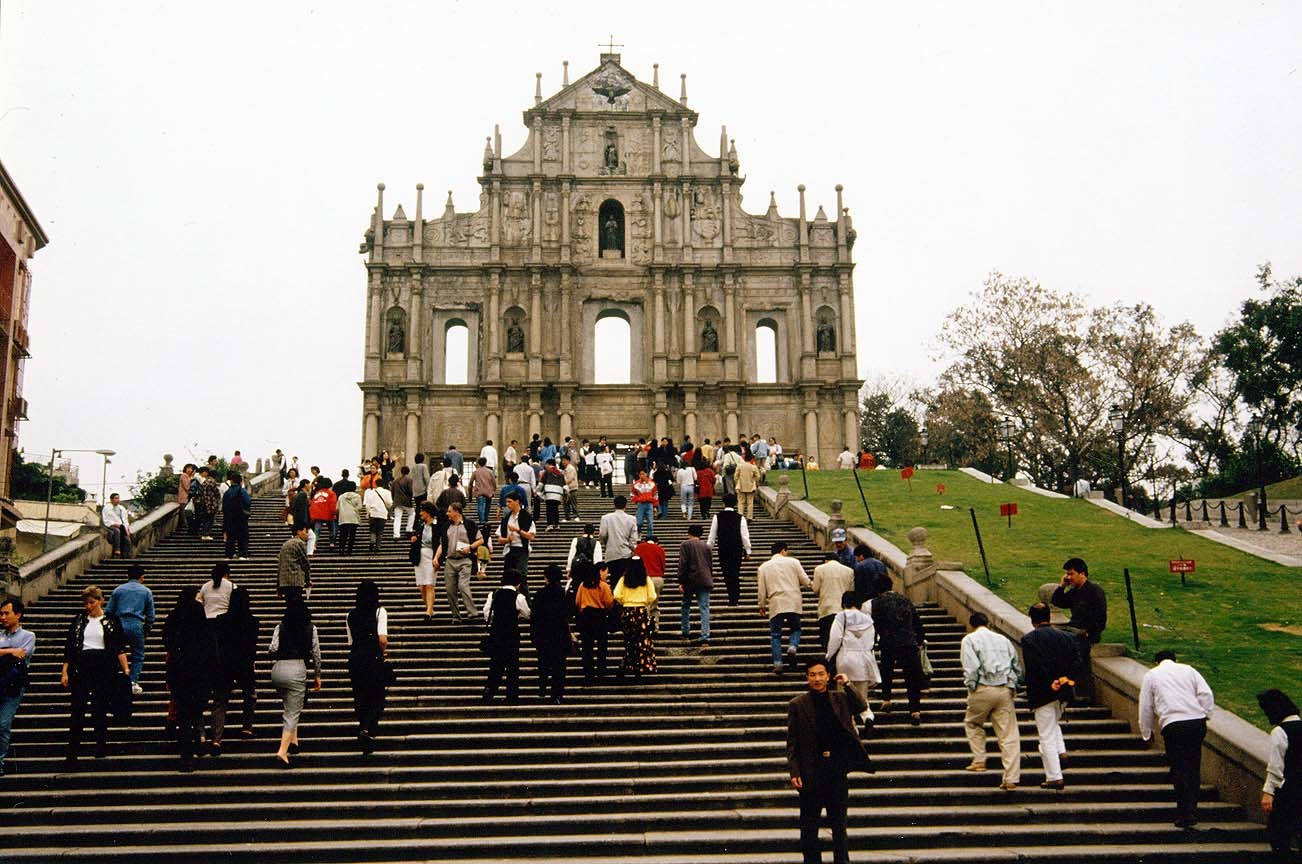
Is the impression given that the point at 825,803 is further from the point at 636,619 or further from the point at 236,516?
the point at 236,516

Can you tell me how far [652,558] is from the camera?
1416 cm

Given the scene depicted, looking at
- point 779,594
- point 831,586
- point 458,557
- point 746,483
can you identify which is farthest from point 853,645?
point 746,483

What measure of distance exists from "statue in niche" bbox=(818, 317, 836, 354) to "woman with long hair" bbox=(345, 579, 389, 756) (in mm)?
32571

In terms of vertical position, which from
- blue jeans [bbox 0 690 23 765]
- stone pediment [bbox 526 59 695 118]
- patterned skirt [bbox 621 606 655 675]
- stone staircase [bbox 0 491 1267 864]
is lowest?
stone staircase [bbox 0 491 1267 864]

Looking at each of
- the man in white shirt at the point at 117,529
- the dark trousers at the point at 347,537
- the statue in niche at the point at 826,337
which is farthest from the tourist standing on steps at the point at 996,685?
the statue in niche at the point at 826,337

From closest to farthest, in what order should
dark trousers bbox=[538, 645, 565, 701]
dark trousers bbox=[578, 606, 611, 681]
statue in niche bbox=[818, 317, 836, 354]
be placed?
dark trousers bbox=[538, 645, 565, 701] < dark trousers bbox=[578, 606, 611, 681] < statue in niche bbox=[818, 317, 836, 354]

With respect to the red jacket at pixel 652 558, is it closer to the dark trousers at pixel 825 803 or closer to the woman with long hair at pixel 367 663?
the woman with long hair at pixel 367 663

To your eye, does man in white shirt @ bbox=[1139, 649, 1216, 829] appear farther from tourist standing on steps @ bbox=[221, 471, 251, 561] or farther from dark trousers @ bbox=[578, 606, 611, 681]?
tourist standing on steps @ bbox=[221, 471, 251, 561]

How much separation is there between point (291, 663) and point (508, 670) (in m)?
2.37

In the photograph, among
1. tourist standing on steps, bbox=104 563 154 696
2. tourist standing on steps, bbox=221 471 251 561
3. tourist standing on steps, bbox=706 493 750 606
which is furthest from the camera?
tourist standing on steps, bbox=221 471 251 561

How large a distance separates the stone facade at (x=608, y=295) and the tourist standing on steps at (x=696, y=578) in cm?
2656

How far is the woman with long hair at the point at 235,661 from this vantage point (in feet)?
36.4

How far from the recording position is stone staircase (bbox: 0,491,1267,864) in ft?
30.6

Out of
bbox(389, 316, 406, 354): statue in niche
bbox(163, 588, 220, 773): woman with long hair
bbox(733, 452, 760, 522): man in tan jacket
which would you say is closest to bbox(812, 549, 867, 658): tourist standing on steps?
bbox(163, 588, 220, 773): woman with long hair
